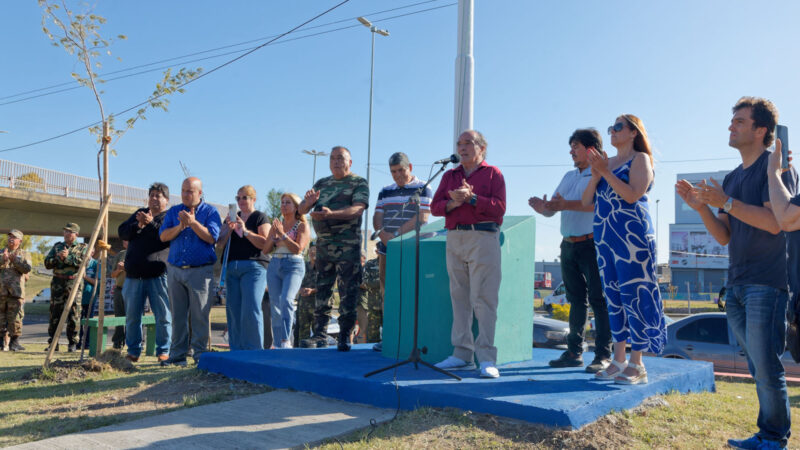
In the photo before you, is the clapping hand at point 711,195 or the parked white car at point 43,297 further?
the parked white car at point 43,297

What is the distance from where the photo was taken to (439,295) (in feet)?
15.9

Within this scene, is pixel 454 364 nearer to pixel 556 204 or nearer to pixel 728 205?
pixel 556 204

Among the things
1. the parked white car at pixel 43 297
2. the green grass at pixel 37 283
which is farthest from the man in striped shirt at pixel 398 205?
the green grass at pixel 37 283

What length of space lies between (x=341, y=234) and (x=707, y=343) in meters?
7.38

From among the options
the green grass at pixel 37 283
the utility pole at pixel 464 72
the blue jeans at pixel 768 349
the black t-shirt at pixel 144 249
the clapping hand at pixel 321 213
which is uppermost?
the utility pole at pixel 464 72

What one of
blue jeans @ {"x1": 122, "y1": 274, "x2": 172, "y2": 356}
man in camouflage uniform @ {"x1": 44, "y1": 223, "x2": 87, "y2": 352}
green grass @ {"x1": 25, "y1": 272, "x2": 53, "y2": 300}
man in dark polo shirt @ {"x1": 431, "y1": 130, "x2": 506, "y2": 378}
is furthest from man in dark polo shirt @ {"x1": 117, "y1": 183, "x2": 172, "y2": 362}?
green grass @ {"x1": 25, "y1": 272, "x2": 53, "y2": 300}

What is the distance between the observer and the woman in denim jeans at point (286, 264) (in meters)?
6.27

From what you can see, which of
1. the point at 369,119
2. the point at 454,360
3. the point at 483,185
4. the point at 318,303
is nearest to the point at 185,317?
the point at 318,303

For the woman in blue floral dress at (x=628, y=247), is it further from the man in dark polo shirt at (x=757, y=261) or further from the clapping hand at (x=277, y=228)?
the clapping hand at (x=277, y=228)

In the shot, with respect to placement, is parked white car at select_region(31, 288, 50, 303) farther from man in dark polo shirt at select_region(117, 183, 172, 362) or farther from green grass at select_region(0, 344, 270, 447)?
green grass at select_region(0, 344, 270, 447)

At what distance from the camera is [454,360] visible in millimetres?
4422

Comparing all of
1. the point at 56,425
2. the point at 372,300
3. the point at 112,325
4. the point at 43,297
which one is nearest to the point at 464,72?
the point at 372,300

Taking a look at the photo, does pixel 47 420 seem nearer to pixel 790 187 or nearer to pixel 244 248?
pixel 244 248

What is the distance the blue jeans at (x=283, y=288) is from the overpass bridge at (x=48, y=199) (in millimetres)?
19056
